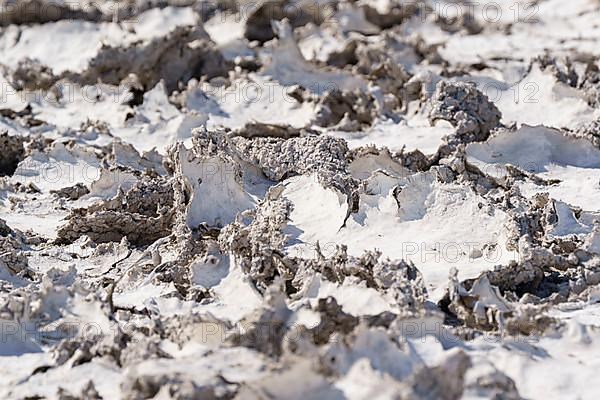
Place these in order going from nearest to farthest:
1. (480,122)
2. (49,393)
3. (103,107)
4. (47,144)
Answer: (49,393) < (480,122) < (47,144) < (103,107)

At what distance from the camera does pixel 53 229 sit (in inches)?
139

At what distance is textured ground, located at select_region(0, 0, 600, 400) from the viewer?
2277 mm

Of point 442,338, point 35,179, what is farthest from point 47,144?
point 442,338

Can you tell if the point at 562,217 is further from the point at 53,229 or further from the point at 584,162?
the point at 53,229

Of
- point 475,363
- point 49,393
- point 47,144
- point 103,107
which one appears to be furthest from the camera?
point 103,107

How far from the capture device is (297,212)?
126 inches

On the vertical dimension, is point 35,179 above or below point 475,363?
below

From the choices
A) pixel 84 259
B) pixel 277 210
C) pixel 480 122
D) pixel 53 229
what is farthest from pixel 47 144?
pixel 480 122

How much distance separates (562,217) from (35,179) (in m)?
2.09

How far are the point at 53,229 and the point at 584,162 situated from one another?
6.48ft

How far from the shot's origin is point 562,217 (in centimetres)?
311

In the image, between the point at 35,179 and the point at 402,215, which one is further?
the point at 35,179

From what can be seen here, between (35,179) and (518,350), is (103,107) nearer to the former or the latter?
(35,179)

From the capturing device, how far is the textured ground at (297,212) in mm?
2277
